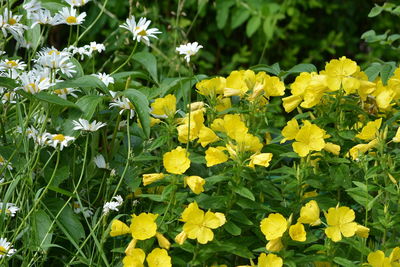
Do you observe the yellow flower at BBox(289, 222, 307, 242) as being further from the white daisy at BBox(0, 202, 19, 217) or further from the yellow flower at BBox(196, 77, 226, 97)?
the white daisy at BBox(0, 202, 19, 217)

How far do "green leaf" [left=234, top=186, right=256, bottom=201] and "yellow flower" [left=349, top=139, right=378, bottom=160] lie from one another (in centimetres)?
29

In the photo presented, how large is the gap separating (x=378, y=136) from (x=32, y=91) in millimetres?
828

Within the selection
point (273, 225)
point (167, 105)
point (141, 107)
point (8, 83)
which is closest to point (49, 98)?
point (8, 83)

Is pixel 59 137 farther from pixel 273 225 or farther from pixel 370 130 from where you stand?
pixel 370 130

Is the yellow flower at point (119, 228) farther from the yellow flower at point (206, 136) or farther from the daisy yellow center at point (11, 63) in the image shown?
the daisy yellow center at point (11, 63)

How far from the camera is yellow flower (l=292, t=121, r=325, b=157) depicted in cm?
199

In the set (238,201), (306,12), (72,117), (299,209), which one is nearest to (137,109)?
(72,117)

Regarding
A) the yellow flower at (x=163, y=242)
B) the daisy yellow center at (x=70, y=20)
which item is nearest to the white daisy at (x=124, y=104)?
the daisy yellow center at (x=70, y=20)

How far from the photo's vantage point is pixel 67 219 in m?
2.06

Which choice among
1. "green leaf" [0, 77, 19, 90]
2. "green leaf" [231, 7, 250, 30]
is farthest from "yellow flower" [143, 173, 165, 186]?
"green leaf" [231, 7, 250, 30]

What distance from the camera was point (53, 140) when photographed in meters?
1.99

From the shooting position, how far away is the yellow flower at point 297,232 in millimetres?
1897

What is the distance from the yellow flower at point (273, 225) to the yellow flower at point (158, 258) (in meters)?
0.24

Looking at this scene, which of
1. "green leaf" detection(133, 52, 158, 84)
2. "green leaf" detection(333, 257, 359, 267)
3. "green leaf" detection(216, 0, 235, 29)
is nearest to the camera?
"green leaf" detection(333, 257, 359, 267)
